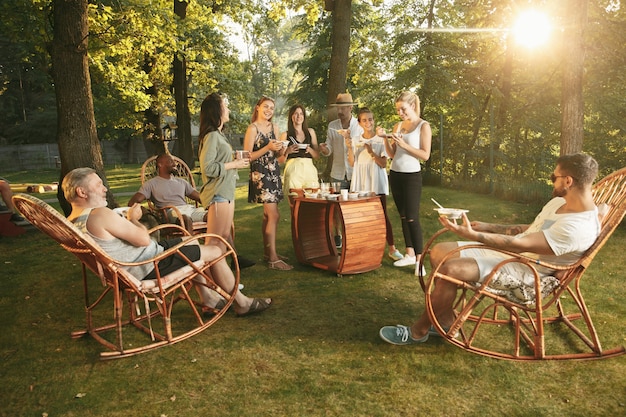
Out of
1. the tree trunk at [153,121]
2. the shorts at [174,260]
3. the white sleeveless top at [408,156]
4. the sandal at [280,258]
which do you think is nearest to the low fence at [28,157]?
the tree trunk at [153,121]

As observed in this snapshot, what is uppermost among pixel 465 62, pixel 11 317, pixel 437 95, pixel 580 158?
pixel 465 62

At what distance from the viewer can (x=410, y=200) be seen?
15.4 ft

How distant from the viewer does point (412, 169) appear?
4656 millimetres

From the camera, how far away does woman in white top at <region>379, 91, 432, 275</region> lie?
14.8 ft

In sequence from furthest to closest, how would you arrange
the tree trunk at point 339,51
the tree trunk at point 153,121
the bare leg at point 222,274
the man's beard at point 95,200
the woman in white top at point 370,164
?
1. the tree trunk at point 153,121
2. the tree trunk at point 339,51
3. the woman in white top at point 370,164
4. the bare leg at point 222,274
5. the man's beard at point 95,200

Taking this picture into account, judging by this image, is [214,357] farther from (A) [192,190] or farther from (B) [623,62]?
(B) [623,62]

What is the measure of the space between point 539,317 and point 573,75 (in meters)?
5.64

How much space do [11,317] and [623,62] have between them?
10.0 m

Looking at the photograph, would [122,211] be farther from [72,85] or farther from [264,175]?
[72,85]

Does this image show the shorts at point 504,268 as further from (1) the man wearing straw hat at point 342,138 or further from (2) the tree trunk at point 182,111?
(2) the tree trunk at point 182,111

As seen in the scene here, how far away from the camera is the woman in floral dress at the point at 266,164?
4.73 metres

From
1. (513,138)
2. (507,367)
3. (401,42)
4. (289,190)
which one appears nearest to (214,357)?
(507,367)

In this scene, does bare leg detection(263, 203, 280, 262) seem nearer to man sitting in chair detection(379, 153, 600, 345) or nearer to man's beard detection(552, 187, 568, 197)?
man sitting in chair detection(379, 153, 600, 345)

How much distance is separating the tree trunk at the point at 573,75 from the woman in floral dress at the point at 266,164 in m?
4.84
